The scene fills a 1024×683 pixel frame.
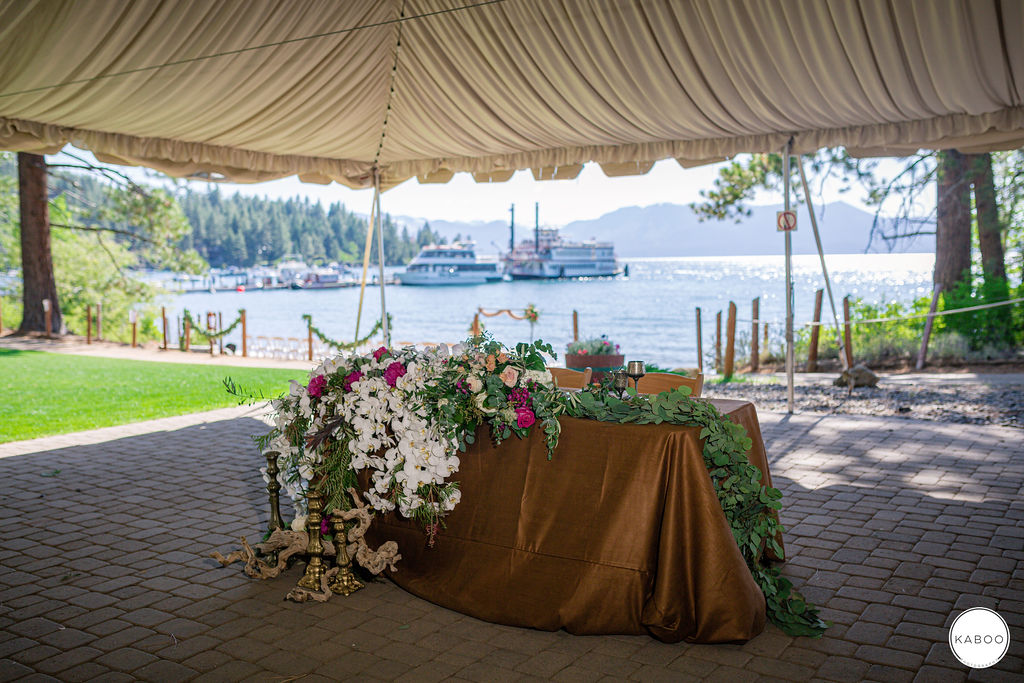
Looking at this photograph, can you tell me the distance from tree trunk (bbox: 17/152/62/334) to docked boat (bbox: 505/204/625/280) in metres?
56.6

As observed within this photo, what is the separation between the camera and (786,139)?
6.62 meters

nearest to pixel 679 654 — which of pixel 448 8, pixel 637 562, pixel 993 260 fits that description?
pixel 637 562

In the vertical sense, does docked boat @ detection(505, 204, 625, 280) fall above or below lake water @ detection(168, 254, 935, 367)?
above

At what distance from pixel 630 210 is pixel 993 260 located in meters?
138

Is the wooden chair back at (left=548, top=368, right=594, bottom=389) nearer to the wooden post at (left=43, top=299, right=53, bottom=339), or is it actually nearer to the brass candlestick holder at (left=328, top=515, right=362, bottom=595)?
the brass candlestick holder at (left=328, top=515, right=362, bottom=595)

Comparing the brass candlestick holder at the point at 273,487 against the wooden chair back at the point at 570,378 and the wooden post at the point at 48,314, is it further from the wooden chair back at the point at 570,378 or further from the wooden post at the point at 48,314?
the wooden post at the point at 48,314

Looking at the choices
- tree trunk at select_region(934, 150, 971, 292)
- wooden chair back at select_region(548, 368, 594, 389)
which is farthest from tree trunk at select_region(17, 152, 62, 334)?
tree trunk at select_region(934, 150, 971, 292)

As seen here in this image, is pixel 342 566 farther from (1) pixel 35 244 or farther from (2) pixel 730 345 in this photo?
(1) pixel 35 244

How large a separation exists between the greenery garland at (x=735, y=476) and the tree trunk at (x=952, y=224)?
12.9 meters

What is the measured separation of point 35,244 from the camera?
1733cm

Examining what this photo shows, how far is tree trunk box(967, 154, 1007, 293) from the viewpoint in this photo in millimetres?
13453

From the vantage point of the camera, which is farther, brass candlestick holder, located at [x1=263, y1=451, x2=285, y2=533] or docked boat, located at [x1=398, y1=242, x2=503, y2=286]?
docked boat, located at [x1=398, y1=242, x2=503, y2=286]

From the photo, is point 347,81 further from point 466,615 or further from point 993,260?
point 993,260

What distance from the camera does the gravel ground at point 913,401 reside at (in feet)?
25.8
